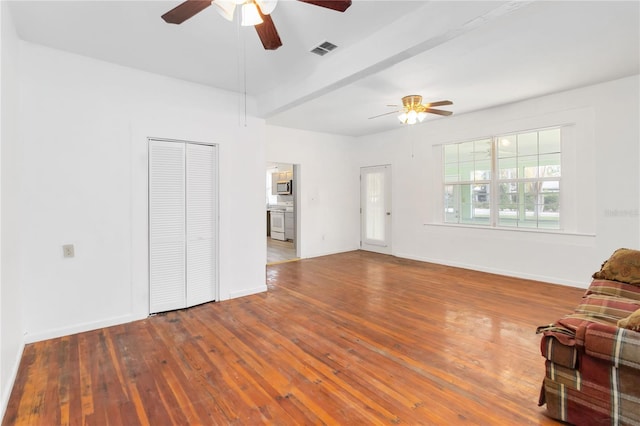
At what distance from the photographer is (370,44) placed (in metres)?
2.69

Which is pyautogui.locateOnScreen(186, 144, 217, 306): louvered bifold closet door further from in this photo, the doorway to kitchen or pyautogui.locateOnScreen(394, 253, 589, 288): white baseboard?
pyautogui.locateOnScreen(394, 253, 589, 288): white baseboard

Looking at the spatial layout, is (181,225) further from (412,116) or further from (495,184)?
(495,184)

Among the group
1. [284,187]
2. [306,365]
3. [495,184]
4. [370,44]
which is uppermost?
[370,44]

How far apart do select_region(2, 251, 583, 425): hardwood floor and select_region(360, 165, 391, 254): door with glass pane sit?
10.1 feet

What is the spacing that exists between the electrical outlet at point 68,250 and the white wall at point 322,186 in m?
3.71

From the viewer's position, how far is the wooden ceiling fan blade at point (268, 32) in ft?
6.45

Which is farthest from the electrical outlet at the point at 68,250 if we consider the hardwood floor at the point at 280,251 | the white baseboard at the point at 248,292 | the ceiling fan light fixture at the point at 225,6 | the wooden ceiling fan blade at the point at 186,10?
→ the hardwood floor at the point at 280,251

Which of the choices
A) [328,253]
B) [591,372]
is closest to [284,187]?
[328,253]

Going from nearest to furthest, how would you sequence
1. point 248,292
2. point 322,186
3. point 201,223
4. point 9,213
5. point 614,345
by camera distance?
point 614,345, point 9,213, point 201,223, point 248,292, point 322,186

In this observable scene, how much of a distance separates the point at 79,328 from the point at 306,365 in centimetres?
237

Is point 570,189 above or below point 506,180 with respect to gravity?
below

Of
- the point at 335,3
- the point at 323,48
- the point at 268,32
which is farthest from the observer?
the point at 323,48

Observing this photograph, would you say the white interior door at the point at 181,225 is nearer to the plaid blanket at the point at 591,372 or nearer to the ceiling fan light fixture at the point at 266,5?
the ceiling fan light fixture at the point at 266,5

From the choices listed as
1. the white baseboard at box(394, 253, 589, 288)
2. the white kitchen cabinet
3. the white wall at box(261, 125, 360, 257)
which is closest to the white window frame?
the white baseboard at box(394, 253, 589, 288)
